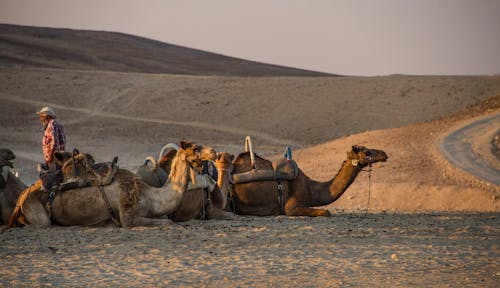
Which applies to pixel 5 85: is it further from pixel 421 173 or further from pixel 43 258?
pixel 43 258

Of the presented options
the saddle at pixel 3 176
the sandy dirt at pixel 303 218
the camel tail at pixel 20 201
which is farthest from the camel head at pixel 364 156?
the saddle at pixel 3 176

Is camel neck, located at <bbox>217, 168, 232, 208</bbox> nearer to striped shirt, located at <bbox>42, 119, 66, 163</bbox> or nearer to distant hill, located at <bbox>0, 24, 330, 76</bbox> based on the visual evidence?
striped shirt, located at <bbox>42, 119, 66, 163</bbox>

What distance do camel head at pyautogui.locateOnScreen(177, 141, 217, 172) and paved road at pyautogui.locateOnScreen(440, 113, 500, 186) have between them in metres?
8.87

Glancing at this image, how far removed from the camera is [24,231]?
11695 mm

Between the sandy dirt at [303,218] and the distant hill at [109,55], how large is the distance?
3027 centimetres

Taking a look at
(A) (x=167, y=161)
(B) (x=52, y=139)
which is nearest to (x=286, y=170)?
(A) (x=167, y=161)

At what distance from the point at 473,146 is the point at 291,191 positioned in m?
8.73

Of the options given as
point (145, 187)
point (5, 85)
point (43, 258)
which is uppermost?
point (5, 85)

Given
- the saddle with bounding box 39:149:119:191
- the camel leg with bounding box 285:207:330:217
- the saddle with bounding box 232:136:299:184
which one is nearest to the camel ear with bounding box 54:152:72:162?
the saddle with bounding box 39:149:119:191

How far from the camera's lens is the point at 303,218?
1385 cm

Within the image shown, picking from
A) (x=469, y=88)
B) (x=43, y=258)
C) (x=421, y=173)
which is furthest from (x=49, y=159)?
(x=469, y=88)

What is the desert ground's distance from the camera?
8852 mm

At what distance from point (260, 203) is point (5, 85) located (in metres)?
41.8

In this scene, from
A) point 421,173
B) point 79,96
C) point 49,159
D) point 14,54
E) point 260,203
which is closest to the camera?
point 49,159
